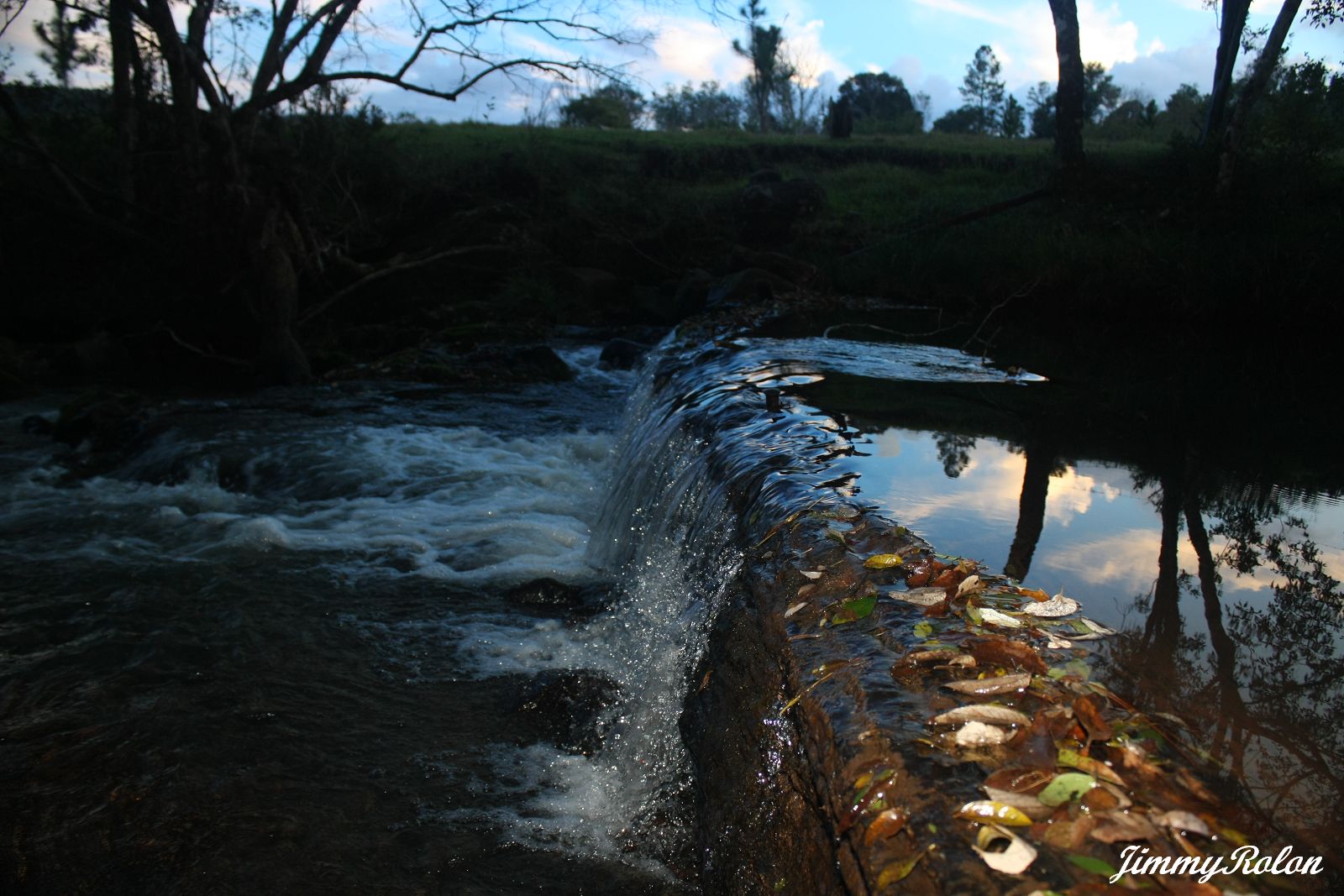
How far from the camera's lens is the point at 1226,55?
15.8 m

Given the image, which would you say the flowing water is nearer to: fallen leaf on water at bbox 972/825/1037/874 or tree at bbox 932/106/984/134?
fallen leaf on water at bbox 972/825/1037/874

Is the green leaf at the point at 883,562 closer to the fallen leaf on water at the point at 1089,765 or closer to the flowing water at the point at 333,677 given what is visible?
the flowing water at the point at 333,677

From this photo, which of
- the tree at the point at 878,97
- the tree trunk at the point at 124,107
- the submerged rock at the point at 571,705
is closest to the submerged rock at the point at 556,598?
the submerged rock at the point at 571,705

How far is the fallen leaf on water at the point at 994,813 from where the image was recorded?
1535mm

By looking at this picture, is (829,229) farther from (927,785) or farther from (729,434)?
(927,785)

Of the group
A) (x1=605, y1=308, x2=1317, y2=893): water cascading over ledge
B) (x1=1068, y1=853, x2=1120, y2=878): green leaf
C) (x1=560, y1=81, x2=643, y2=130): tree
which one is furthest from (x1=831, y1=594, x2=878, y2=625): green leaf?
(x1=560, y1=81, x2=643, y2=130): tree

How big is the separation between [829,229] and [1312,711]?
16.0 meters

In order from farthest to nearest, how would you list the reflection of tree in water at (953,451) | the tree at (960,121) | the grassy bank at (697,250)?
the tree at (960,121) < the grassy bank at (697,250) < the reflection of tree in water at (953,451)

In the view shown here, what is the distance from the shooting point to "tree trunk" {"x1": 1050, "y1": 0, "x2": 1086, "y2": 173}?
15891mm

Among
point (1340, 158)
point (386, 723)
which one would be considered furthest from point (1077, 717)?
point (1340, 158)

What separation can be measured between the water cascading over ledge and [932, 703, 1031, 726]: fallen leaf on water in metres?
0.01

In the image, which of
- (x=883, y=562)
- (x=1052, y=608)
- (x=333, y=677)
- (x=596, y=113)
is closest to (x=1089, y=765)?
(x=1052, y=608)

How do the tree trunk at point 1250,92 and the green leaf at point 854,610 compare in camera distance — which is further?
the tree trunk at point 1250,92

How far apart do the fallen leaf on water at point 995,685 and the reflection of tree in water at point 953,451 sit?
2345mm
